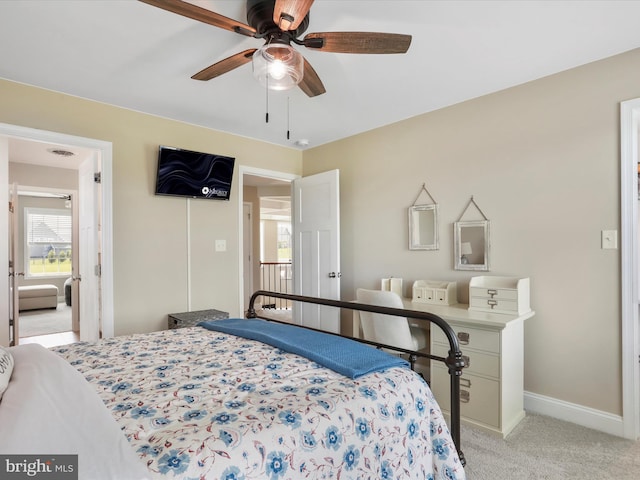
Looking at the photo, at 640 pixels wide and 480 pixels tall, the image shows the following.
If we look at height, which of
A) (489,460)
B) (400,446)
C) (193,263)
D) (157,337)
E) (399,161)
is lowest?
(489,460)

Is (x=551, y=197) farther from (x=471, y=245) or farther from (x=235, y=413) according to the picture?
(x=235, y=413)

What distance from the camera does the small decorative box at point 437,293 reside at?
2.83 m

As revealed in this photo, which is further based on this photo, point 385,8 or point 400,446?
point 385,8

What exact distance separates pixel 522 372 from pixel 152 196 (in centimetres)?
332

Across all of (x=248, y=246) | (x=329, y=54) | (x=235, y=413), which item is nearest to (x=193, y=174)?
(x=329, y=54)

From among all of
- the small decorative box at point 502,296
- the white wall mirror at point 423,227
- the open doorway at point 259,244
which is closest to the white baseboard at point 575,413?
the small decorative box at point 502,296

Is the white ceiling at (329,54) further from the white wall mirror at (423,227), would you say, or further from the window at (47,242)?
the window at (47,242)

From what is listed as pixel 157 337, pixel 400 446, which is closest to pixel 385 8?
pixel 400 446

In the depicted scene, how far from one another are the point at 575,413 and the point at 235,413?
2.47m

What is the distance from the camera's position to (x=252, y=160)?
3971 millimetres

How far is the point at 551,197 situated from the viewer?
2.51 m

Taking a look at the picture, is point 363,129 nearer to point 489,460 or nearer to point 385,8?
point 385,8

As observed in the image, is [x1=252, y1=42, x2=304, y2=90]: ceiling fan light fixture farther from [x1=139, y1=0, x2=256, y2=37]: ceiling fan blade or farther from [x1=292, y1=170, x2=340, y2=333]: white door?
[x1=292, y1=170, x2=340, y2=333]: white door

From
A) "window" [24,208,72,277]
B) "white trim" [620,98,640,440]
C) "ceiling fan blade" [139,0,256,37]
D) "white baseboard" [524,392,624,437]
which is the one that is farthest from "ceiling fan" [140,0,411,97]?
"window" [24,208,72,277]
